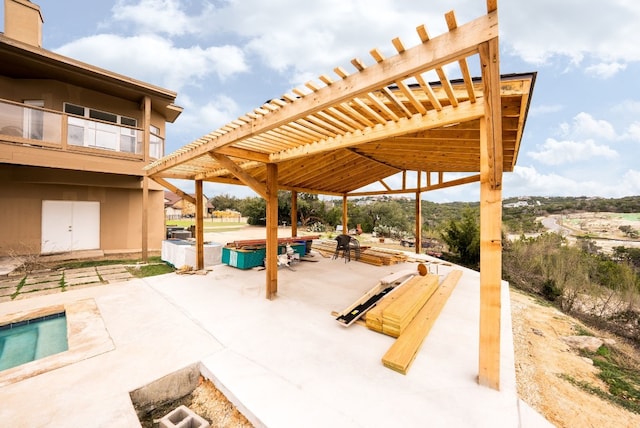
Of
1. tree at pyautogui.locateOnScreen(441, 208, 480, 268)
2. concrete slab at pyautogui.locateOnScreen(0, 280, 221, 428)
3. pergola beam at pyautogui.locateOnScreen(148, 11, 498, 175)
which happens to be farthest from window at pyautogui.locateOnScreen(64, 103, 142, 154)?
tree at pyautogui.locateOnScreen(441, 208, 480, 268)

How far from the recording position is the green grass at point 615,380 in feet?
10.3

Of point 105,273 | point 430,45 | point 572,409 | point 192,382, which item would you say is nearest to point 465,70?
point 430,45

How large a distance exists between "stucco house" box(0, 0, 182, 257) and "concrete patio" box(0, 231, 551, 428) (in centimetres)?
522

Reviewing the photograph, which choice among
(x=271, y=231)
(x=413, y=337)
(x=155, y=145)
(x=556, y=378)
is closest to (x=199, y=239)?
(x=271, y=231)

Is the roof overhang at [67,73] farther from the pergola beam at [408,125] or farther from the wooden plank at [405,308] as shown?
the wooden plank at [405,308]

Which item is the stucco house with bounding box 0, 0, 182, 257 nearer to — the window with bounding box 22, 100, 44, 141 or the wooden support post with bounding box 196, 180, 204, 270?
the window with bounding box 22, 100, 44, 141

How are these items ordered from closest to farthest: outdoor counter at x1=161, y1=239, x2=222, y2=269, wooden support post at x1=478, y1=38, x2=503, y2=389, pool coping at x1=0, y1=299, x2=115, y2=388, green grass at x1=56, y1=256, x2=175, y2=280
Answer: wooden support post at x1=478, y1=38, x2=503, y2=389 → pool coping at x1=0, y1=299, x2=115, y2=388 → green grass at x1=56, y1=256, x2=175, y2=280 → outdoor counter at x1=161, y1=239, x2=222, y2=269

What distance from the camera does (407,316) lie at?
4133 millimetres

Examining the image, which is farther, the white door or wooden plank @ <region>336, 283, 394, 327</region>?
the white door

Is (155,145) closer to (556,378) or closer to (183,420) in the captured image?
(183,420)

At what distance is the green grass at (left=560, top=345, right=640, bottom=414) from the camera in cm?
314

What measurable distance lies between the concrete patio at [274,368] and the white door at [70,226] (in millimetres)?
5393

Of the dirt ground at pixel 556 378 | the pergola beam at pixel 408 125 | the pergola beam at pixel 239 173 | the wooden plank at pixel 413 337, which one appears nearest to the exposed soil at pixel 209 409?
the wooden plank at pixel 413 337

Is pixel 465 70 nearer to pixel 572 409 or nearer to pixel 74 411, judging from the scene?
pixel 572 409
